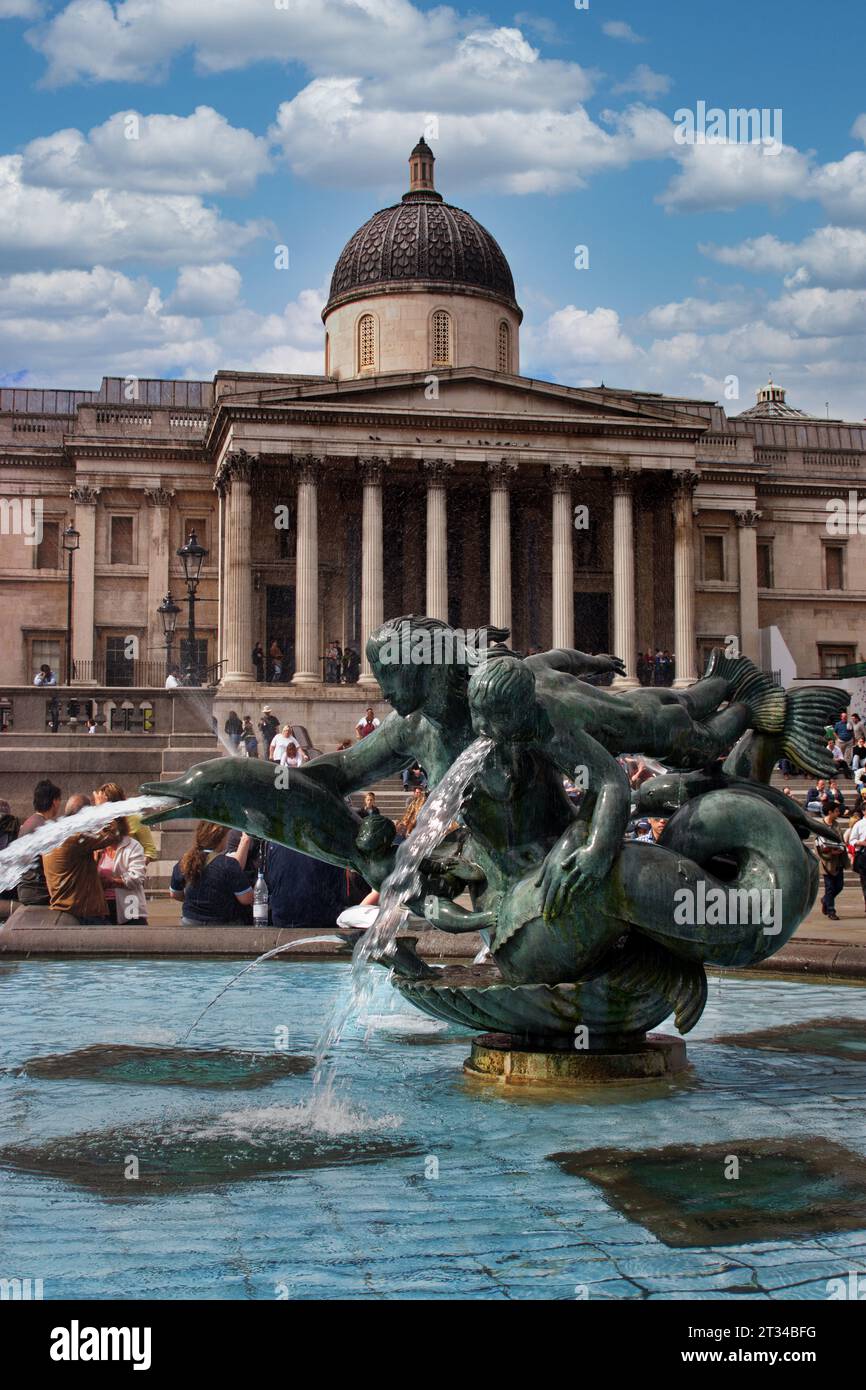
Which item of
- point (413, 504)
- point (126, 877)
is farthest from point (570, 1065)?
point (413, 504)

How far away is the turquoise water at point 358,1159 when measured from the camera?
4.02 meters

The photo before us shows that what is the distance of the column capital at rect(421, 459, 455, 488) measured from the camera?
46.0 metres

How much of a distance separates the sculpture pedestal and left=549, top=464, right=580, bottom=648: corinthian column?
40.8 meters

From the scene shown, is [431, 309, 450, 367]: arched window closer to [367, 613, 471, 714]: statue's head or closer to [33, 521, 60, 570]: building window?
[33, 521, 60, 570]: building window

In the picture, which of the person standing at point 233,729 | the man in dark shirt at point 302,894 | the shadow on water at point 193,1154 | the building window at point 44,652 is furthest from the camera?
the building window at point 44,652

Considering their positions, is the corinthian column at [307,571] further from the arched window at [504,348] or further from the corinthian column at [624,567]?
the arched window at [504,348]

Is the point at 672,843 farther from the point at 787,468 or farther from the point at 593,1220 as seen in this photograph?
the point at 787,468

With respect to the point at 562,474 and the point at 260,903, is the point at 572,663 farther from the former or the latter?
the point at 562,474

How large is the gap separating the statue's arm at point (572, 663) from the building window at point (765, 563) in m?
50.9

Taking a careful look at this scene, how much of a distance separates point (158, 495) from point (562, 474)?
44.4ft

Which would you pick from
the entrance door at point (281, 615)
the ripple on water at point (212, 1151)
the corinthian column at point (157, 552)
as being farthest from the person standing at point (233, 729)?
the ripple on water at point (212, 1151)

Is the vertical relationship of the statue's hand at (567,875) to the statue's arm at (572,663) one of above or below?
below
